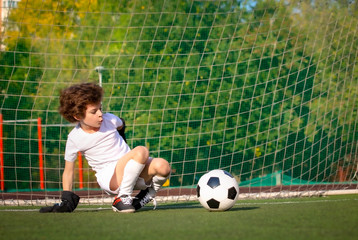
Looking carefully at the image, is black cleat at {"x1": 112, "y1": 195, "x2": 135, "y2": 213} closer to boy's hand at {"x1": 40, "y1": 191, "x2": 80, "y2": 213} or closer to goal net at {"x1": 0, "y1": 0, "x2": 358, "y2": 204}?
boy's hand at {"x1": 40, "y1": 191, "x2": 80, "y2": 213}

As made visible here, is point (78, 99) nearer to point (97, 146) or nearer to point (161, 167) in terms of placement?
point (97, 146)

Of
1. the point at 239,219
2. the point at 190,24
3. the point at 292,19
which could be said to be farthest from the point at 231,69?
the point at 239,219

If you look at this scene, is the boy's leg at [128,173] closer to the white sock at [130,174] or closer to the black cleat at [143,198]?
the white sock at [130,174]

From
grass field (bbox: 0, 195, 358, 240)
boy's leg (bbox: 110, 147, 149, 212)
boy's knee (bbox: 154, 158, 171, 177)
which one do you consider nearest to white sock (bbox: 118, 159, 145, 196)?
boy's leg (bbox: 110, 147, 149, 212)

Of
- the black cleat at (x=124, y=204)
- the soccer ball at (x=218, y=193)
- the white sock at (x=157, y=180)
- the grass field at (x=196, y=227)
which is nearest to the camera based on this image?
the grass field at (x=196, y=227)

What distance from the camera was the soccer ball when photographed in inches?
159

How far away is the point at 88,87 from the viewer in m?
4.36

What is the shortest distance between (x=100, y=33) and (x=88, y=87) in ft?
13.3

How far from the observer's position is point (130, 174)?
409 cm

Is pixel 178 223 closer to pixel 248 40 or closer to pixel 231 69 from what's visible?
pixel 248 40

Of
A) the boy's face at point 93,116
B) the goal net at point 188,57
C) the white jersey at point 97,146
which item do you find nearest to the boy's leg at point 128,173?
the white jersey at point 97,146

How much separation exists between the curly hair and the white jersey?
0.18m

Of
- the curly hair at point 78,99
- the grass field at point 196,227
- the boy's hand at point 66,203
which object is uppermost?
the curly hair at point 78,99

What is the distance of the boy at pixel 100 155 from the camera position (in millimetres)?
4238
